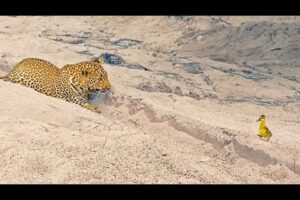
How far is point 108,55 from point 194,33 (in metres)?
4.80

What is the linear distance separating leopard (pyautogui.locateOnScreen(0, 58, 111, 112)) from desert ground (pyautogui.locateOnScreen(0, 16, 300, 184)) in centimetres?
52

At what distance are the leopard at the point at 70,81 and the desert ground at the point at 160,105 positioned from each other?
1.72 feet

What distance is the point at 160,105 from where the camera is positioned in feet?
34.3

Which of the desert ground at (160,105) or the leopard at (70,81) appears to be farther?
the leopard at (70,81)

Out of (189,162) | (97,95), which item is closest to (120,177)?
(189,162)

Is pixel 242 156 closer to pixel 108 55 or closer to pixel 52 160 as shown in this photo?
pixel 52 160

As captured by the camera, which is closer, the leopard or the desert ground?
the desert ground

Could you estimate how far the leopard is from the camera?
30.2 ft

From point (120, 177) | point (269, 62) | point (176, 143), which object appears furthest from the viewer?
point (269, 62)

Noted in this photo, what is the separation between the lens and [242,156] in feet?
27.9

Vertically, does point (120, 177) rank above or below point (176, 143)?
above

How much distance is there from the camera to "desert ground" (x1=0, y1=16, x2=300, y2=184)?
6.05 m

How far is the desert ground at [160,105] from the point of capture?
605 centimetres

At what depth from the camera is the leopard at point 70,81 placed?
921cm
